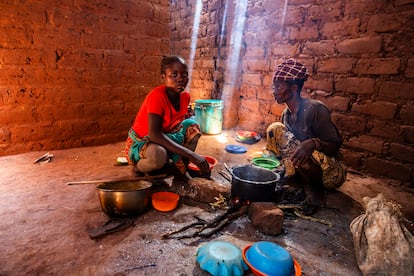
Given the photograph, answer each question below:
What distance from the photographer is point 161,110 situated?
101 inches

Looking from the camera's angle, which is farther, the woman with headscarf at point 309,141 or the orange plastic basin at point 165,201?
the woman with headscarf at point 309,141

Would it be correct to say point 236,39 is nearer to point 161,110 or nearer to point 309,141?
point 161,110

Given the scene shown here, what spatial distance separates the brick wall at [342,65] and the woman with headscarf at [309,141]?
3.91 ft

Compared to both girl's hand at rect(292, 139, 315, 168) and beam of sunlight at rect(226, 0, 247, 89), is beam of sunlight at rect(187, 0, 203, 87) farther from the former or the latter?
girl's hand at rect(292, 139, 315, 168)

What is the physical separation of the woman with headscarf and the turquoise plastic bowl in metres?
1.06

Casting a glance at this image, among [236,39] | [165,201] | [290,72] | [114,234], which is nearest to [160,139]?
[165,201]

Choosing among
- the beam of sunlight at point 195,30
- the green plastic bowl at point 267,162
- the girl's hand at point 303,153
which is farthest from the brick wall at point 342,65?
the girl's hand at point 303,153

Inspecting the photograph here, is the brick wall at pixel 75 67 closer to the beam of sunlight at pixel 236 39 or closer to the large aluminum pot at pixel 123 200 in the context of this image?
the beam of sunlight at pixel 236 39

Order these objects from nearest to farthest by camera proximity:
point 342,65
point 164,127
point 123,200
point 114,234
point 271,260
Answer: point 271,260, point 114,234, point 123,200, point 164,127, point 342,65

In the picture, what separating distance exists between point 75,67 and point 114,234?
113 inches

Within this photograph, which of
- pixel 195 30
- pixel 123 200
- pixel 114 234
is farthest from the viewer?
pixel 195 30

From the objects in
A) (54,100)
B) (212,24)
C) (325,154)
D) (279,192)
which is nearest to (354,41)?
(325,154)

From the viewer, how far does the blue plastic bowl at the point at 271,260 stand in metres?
1.47

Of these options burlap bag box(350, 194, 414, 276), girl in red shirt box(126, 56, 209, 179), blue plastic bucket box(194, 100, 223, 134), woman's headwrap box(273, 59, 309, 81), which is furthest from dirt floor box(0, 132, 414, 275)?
blue plastic bucket box(194, 100, 223, 134)
